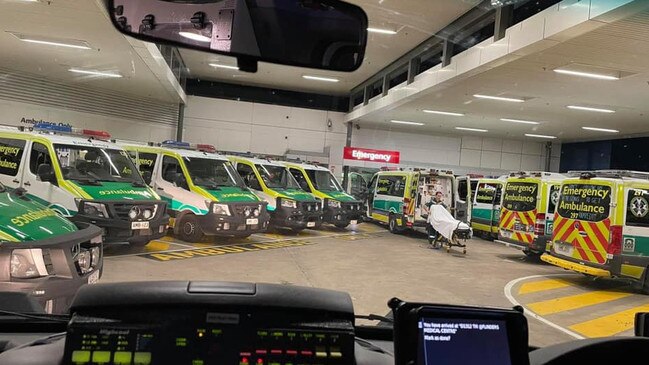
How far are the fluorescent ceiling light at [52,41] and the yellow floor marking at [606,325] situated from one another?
830cm

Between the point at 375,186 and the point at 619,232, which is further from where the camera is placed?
the point at 375,186

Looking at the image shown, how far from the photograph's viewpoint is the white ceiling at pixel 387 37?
607 cm

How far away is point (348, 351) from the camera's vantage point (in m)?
1.39

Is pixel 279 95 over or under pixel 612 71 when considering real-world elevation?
under

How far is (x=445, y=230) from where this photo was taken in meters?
10.6

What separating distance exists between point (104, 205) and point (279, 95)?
10.0 ft

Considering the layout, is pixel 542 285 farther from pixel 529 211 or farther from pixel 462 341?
pixel 462 341

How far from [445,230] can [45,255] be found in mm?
8600

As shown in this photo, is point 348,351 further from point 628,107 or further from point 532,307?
point 628,107

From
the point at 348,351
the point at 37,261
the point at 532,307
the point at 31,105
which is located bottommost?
the point at 532,307

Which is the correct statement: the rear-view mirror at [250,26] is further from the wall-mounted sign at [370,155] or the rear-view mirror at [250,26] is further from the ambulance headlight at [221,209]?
the wall-mounted sign at [370,155]

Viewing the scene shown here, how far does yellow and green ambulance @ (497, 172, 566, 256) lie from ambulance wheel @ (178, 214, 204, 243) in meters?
6.58

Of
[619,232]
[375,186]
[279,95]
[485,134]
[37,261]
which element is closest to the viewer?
[37,261]

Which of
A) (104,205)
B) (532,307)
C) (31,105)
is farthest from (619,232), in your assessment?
(31,105)
